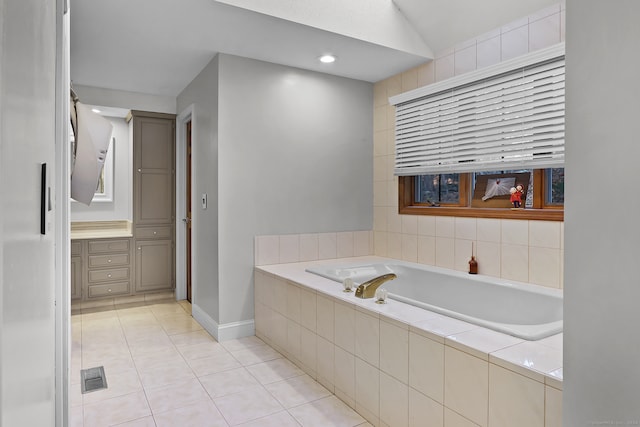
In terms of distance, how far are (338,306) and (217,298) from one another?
1.35 meters

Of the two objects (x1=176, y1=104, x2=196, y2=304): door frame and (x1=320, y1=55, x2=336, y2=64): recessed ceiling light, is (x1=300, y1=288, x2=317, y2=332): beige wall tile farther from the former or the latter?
(x1=176, y1=104, x2=196, y2=304): door frame

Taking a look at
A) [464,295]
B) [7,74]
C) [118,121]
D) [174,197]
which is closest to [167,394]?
[464,295]

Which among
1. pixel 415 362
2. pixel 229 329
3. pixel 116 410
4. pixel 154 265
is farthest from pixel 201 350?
pixel 154 265

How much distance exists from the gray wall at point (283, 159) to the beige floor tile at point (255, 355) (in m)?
→ 0.38

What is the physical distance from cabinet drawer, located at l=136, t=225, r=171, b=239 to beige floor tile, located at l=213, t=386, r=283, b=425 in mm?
2831

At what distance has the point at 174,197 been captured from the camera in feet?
15.8

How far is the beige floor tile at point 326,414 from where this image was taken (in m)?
2.08

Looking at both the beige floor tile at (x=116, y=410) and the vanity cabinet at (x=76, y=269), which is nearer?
the beige floor tile at (x=116, y=410)

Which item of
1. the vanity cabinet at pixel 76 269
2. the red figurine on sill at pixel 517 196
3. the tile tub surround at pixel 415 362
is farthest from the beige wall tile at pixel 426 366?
the vanity cabinet at pixel 76 269

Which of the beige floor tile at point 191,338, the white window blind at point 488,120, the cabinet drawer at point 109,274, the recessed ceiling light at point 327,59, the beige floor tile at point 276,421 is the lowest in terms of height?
the beige floor tile at point 276,421

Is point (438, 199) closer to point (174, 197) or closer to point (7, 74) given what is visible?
point (174, 197)

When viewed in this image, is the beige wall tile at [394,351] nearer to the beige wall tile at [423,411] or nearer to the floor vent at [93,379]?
the beige wall tile at [423,411]

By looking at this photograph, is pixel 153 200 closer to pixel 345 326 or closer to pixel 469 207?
pixel 345 326

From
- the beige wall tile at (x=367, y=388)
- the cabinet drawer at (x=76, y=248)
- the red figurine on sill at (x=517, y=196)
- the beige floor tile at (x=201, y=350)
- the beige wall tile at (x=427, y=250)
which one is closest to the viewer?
the beige wall tile at (x=367, y=388)
